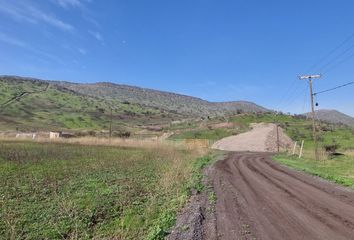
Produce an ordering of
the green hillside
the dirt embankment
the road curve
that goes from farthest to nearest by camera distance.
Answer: the green hillside → the dirt embankment → the road curve

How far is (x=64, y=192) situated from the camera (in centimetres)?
1689

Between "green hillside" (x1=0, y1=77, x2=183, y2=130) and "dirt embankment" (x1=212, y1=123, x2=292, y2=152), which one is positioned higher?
"green hillside" (x1=0, y1=77, x2=183, y2=130)

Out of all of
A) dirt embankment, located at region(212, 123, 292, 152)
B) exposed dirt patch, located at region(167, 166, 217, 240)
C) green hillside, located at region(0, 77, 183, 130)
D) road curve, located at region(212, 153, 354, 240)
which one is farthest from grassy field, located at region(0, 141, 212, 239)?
green hillside, located at region(0, 77, 183, 130)

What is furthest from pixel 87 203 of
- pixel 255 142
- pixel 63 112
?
pixel 63 112

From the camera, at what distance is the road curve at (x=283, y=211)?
37.1 feet

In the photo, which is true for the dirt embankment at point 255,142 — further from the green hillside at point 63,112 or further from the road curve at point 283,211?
the road curve at point 283,211

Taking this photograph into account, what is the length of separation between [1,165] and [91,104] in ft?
541

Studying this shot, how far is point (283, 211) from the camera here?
1449 cm

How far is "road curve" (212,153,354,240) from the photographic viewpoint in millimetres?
11305

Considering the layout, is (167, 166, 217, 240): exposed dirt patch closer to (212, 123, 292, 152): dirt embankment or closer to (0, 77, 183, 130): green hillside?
(212, 123, 292, 152): dirt embankment

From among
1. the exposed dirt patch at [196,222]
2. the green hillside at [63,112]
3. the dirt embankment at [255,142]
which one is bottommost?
the exposed dirt patch at [196,222]

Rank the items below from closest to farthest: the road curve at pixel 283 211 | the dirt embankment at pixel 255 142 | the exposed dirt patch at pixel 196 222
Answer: the exposed dirt patch at pixel 196 222 < the road curve at pixel 283 211 < the dirt embankment at pixel 255 142

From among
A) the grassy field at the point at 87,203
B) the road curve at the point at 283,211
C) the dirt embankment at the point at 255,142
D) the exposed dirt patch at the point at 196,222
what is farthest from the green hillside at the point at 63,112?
the exposed dirt patch at the point at 196,222

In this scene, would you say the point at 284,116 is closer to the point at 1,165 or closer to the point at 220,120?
the point at 220,120
